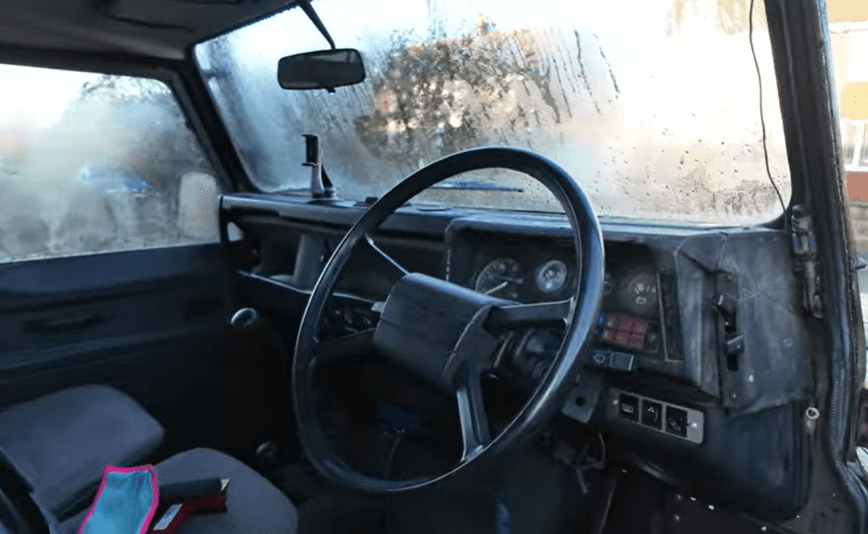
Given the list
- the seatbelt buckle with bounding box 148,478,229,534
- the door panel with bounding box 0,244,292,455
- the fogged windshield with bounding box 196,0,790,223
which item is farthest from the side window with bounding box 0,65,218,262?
the seatbelt buckle with bounding box 148,478,229,534

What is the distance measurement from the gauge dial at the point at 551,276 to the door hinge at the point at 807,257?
1.57 ft

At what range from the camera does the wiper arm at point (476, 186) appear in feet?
7.04

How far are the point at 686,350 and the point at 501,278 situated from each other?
1.65 ft

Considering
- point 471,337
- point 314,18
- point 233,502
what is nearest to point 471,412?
point 471,337

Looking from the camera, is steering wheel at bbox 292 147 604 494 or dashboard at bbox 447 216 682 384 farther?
dashboard at bbox 447 216 682 384

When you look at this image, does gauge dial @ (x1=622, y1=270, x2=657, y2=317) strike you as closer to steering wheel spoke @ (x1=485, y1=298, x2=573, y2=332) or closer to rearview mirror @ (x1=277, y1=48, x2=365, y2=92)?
steering wheel spoke @ (x1=485, y1=298, x2=573, y2=332)

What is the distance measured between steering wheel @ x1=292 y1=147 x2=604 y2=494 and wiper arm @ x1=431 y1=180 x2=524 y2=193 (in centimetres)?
53

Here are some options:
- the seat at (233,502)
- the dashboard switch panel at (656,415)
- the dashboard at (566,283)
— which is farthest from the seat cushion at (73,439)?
the dashboard switch panel at (656,415)

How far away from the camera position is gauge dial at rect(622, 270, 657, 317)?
57.6 inches

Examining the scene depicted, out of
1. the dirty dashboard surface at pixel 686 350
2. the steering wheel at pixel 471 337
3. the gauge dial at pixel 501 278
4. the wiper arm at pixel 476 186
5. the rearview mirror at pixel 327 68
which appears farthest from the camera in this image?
the rearview mirror at pixel 327 68

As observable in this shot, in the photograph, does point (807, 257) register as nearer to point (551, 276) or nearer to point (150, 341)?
point (551, 276)

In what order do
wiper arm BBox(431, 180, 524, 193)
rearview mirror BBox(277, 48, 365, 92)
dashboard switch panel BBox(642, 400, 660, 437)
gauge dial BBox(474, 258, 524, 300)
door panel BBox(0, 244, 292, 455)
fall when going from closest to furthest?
dashboard switch panel BBox(642, 400, 660, 437), gauge dial BBox(474, 258, 524, 300), wiper arm BBox(431, 180, 524, 193), rearview mirror BBox(277, 48, 365, 92), door panel BBox(0, 244, 292, 455)

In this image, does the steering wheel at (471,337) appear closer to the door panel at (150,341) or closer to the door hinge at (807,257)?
the door hinge at (807,257)

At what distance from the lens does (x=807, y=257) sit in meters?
1.46
